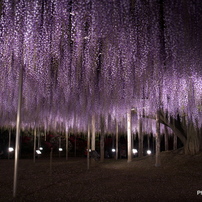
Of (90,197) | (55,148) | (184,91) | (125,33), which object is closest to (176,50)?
(125,33)

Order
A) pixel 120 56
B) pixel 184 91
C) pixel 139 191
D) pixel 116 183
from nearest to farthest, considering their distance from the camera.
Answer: pixel 139 191
pixel 116 183
pixel 120 56
pixel 184 91

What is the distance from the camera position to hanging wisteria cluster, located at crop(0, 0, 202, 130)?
5.92 m

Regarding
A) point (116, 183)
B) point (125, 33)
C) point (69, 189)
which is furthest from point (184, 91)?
point (69, 189)

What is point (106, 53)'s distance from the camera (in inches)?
324

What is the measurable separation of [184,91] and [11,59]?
7.10 metres

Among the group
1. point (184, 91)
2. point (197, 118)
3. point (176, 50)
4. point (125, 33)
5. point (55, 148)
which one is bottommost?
point (55, 148)

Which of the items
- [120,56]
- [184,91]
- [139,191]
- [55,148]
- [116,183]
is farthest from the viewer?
[55,148]

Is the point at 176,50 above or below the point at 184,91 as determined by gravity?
above

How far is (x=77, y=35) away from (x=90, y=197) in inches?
173

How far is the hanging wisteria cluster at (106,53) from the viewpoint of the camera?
19.4 ft

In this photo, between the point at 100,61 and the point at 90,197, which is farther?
the point at 100,61

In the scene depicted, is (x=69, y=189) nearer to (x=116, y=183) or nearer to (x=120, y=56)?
(x=116, y=183)

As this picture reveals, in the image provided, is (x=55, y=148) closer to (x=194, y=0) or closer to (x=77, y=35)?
(x=77, y=35)

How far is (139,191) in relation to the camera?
5.68 m
